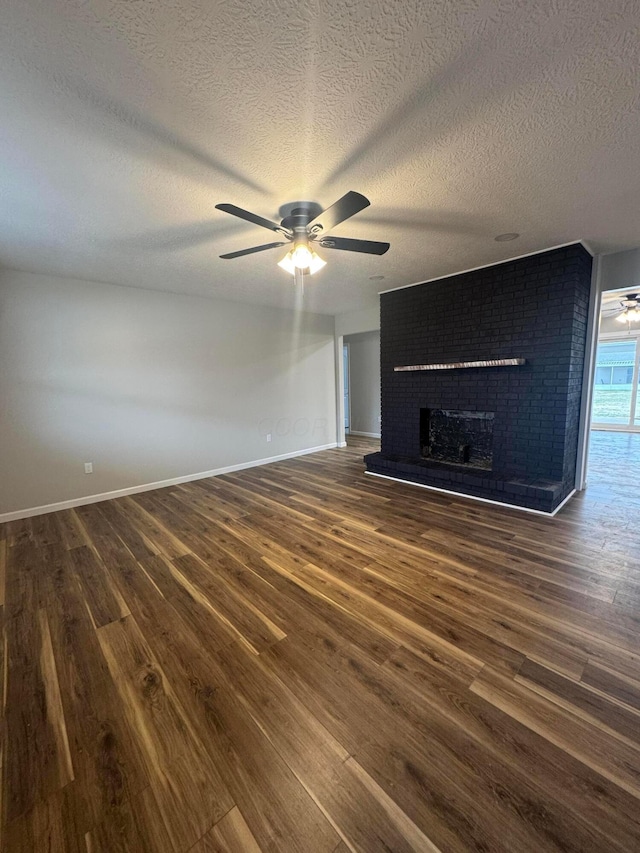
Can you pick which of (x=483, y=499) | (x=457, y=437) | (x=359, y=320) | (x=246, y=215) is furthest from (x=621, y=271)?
(x=246, y=215)

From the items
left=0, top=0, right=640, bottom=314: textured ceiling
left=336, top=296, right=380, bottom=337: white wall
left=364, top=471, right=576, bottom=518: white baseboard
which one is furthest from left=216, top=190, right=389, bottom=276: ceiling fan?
left=336, top=296, right=380, bottom=337: white wall

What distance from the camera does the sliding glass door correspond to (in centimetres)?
717

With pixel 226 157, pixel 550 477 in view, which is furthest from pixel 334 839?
pixel 550 477

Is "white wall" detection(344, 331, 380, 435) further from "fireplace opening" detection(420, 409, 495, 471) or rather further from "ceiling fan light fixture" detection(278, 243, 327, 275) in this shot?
"ceiling fan light fixture" detection(278, 243, 327, 275)

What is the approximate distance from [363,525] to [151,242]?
3.12 metres

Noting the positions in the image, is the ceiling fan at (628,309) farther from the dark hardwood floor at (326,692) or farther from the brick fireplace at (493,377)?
the dark hardwood floor at (326,692)

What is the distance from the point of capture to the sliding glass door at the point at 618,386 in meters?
7.17

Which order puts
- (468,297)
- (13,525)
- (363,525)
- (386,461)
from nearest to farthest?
1. (363,525)
2. (13,525)
3. (468,297)
4. (386,461)

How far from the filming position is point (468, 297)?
3939 mm

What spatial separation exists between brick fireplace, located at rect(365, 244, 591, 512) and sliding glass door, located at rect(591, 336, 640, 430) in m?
5.08

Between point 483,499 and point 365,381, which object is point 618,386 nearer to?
point 365,381

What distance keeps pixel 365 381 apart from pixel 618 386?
570 cm

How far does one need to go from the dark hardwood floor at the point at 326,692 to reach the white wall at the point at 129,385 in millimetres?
1289

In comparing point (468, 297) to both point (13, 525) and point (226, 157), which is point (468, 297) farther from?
point (13, 525)
